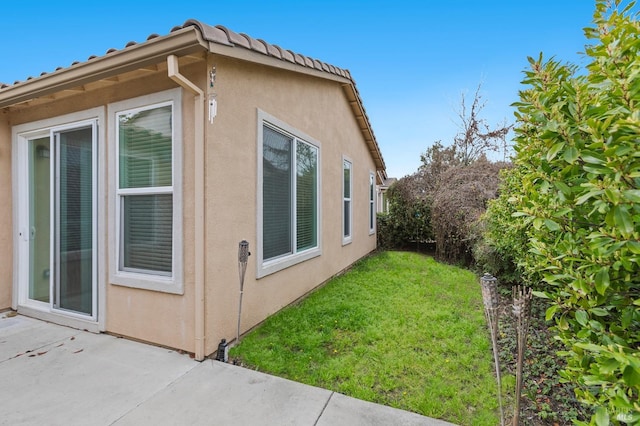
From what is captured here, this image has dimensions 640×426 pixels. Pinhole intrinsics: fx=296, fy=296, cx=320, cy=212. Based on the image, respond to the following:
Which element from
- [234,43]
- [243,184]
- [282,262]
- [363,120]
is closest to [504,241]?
[282,262]

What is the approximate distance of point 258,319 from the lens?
169 inches

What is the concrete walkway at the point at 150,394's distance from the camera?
7.96 ft

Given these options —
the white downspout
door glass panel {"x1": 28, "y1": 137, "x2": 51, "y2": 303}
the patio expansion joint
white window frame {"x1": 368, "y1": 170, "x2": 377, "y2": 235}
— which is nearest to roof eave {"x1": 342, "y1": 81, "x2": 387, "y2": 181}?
white window frame {"x1": 368, "y1": 170, "x2": 377, "y2": 235}

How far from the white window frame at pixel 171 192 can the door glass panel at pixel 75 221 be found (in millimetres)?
565

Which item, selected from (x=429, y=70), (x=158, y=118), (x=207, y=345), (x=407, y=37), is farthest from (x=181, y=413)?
(x=429, y=70)

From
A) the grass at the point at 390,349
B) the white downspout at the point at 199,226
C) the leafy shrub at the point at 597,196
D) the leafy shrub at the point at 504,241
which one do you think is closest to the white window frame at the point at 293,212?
the grass at the point at 390,349

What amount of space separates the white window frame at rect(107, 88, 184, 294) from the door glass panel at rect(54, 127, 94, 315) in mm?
565

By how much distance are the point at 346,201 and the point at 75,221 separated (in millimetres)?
6185

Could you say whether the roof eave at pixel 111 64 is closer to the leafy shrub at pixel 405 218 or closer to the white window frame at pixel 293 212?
the white window frame at pixel 293 212

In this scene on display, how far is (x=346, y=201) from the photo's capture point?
868cm

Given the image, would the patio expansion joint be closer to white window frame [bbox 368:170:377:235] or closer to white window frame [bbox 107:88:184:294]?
white window frame [bbox 107:88:184:294]

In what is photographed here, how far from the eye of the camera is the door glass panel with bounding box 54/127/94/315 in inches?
161

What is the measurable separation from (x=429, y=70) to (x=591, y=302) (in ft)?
38.6

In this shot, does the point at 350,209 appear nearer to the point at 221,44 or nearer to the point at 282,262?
the point at 282,262
